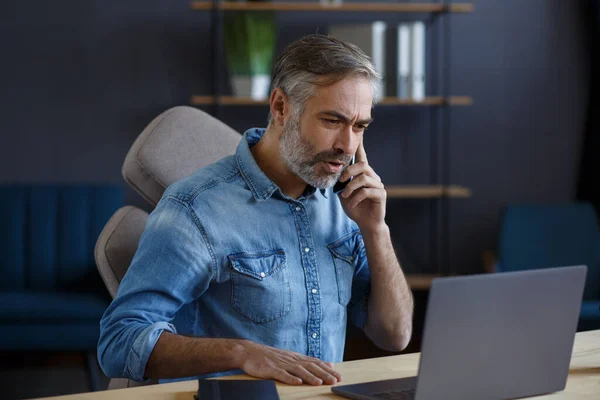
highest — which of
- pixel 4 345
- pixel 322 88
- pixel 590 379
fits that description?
pixel 322 88

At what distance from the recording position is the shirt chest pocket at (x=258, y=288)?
158 centimetres

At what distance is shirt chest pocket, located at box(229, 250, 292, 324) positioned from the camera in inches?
62.3

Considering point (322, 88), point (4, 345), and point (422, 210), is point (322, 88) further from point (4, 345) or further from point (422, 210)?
point (422, 210)

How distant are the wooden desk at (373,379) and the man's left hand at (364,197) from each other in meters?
0.31

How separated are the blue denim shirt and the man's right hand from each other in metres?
0.21

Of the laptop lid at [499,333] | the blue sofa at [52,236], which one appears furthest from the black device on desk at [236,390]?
the blue sofa at [52,236]

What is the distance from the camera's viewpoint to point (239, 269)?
5.18ft

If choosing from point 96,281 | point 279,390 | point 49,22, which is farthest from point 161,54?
point 279,390

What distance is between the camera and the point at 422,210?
4.39 metres

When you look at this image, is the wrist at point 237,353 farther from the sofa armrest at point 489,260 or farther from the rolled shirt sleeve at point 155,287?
the sofa armrest at point 489,260

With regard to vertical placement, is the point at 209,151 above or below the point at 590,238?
above

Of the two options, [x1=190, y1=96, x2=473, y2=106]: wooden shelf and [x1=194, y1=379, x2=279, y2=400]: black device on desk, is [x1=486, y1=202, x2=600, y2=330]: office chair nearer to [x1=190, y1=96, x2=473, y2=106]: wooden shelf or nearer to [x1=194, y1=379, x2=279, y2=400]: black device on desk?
[x1=190, y1=96, x2=473, y2=106]: wooden shelf

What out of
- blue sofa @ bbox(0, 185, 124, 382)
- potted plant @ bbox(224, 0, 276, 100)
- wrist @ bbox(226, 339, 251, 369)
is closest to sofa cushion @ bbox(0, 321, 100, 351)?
blue sofa @ bbox(0, 185, 124, 382)

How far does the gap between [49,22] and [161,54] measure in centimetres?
59
